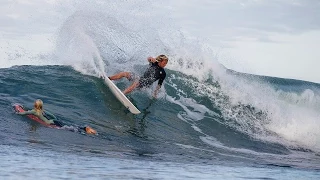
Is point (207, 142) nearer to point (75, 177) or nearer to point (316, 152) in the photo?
point (316, 152)

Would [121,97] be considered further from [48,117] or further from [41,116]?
[41,116]

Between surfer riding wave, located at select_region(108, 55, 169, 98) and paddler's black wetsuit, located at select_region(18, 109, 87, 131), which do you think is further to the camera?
surfer riding wave, located at select_region(108, 55, 169, 98)

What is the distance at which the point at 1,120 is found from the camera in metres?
12.3

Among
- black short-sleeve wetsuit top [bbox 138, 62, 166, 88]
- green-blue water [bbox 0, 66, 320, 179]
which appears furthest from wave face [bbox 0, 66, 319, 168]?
black short-sleeve wetsuit top [bbox 138, 62, 166, 88]

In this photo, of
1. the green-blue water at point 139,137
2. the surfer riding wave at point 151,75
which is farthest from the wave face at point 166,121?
the surfer riding wave at point 151,75

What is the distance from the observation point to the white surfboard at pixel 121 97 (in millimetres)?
15531

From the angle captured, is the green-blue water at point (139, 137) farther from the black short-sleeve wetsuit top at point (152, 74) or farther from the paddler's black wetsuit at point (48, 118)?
the black short-sleeve wetsuit top at point (152, 74)

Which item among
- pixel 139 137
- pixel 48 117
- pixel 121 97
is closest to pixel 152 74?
pixel 121 97

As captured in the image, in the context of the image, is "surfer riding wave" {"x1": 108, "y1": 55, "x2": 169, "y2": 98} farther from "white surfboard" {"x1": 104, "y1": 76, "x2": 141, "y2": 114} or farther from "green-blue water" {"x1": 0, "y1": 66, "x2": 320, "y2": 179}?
"green-blue water" {"x1": 0, "y1": 66, "x2": 320, "y2": 179}

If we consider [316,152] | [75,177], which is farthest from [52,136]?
[316,152]

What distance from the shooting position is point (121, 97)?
15945 millimetres

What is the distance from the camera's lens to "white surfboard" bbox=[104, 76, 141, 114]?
1553 cm

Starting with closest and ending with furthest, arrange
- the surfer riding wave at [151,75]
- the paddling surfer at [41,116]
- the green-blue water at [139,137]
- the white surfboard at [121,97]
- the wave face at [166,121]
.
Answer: the green-blue water at [139,137] → the wave face at [166,121] → the paddling surfer at [41,116] → the white surfboard at [121,97] → the surfer riding wave at [151,75]

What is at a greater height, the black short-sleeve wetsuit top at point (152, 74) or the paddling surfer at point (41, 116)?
the black short-sleeve wetsuit top at point (152, 74)
